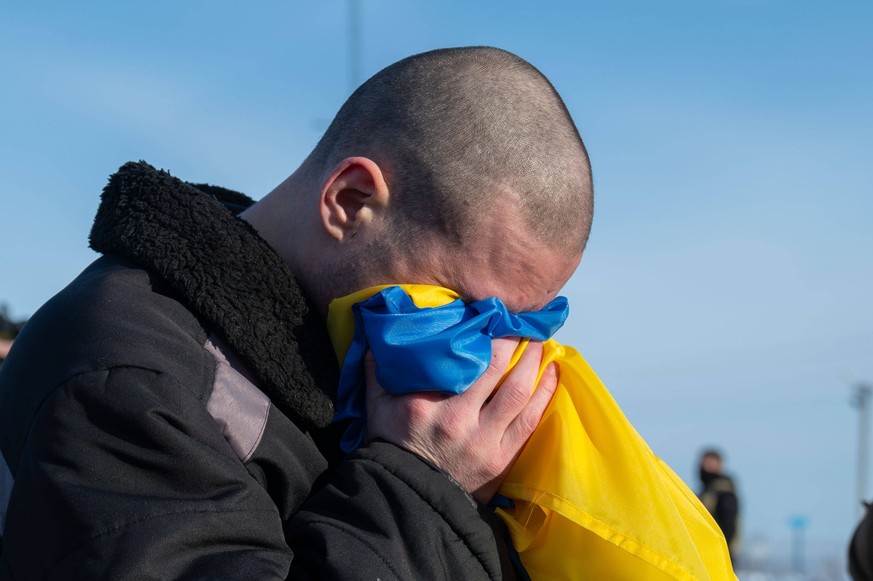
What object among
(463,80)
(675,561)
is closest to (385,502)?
(675,561)

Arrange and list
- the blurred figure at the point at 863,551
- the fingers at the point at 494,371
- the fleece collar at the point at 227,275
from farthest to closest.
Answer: the blurred figure at the point at 863,551 → the fingers at the point at 494,371 → the fleece collar at the point at 227,275

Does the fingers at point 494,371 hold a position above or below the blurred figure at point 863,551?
above

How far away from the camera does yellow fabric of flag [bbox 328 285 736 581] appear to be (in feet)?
6.19

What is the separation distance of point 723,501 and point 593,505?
30.9 feet

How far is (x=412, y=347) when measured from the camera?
73.7 inches

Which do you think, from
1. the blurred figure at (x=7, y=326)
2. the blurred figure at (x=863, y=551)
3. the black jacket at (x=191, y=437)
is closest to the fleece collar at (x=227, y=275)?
the black jacket at (x=191, y=437)

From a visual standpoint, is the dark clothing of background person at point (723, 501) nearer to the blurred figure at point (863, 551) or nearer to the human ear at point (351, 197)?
the blurred figure at point (863, 551)

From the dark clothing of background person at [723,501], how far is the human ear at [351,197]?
30.0 feet

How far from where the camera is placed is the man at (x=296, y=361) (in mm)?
1537

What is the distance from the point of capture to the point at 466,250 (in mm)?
1997

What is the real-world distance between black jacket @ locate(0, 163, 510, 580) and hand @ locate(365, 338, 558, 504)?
65 mm

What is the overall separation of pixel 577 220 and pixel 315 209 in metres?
0.53

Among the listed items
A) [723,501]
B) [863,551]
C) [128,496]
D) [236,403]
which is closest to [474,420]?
[236,403]

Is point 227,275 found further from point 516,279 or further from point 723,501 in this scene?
point 723,501
